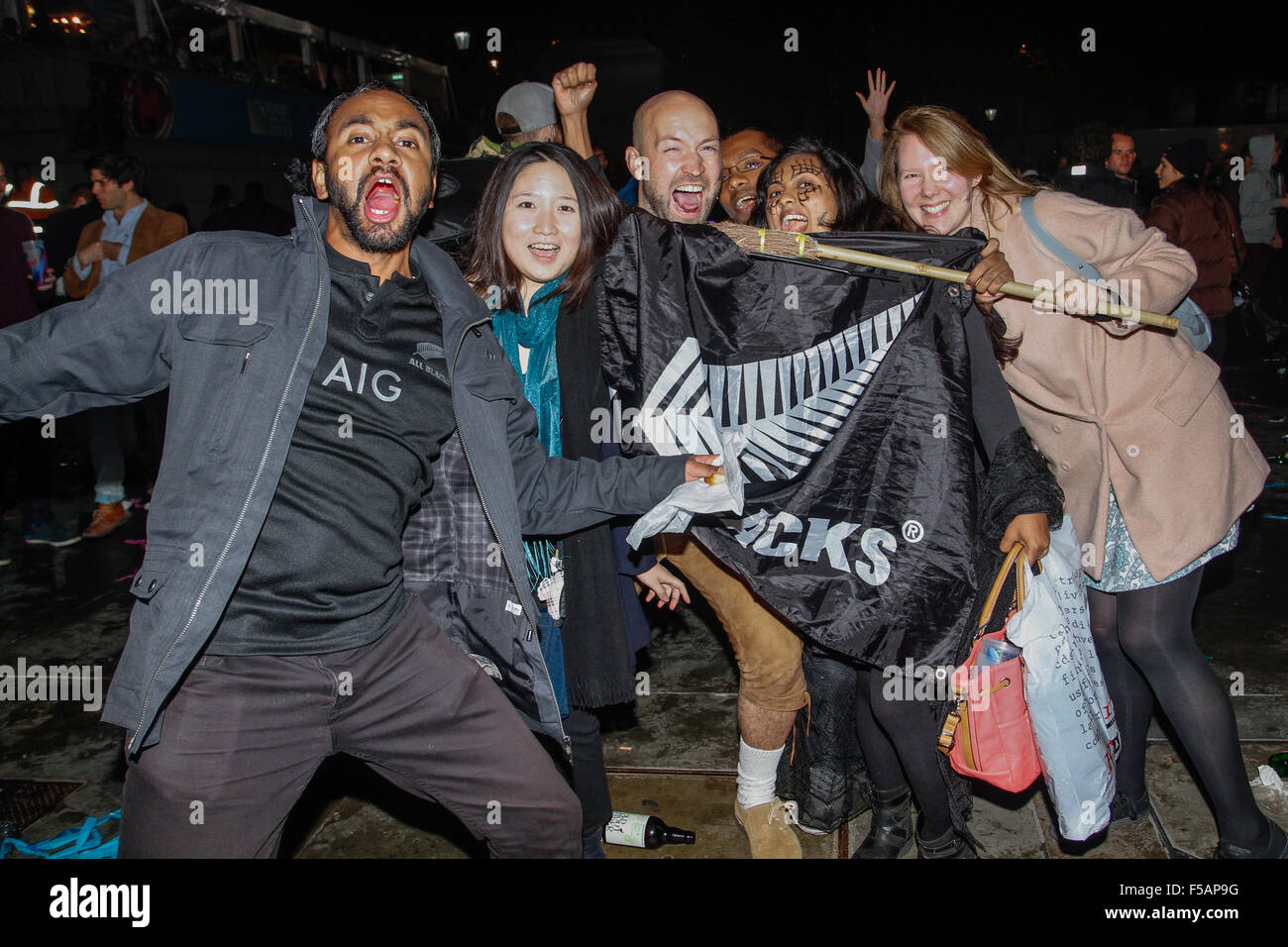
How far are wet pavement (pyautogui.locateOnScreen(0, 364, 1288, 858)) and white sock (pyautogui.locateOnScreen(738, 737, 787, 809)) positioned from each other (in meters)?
0.20

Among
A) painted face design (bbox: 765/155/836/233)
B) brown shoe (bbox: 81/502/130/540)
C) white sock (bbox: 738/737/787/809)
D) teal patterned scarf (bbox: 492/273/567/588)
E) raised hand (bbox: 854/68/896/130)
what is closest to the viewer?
teal patterned scarf (bbox: 492/273/567/588)

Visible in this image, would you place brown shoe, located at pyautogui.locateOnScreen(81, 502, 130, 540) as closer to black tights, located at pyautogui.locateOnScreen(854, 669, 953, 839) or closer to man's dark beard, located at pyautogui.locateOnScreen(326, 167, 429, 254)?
man's dark beard, located at pyautogui.locateOnScreen(326, 167, 429, 254)

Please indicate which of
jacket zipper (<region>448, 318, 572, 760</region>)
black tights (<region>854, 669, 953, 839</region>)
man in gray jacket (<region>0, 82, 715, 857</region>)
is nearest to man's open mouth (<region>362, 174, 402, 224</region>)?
man in gray jacket (<region>0, 82, 715, 857</region>)

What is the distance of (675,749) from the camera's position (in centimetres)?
390

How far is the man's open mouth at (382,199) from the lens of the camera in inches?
95.1

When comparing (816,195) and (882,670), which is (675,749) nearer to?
(882,670)

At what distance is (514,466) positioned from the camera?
2.65 meters

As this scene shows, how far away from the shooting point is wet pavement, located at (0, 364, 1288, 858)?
325cm

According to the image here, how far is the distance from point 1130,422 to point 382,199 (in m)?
2.22

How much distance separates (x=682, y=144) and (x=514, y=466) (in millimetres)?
1486

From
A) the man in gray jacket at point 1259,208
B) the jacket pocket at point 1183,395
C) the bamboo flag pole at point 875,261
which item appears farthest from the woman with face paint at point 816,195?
the man in gray jacket at point 1259,208

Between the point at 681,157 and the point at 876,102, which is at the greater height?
the point at 876,102

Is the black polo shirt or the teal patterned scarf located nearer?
the black polo shirt

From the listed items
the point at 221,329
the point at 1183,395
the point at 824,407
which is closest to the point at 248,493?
the point at 221,329
